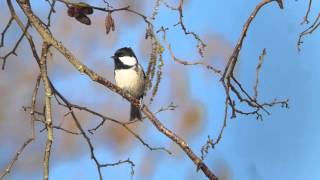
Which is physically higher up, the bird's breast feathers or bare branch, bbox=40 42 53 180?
the bird's breast feathers

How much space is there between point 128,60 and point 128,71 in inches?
3.2

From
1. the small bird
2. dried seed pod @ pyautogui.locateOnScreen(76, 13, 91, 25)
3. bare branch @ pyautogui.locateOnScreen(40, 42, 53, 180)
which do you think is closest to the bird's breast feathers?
the small bird

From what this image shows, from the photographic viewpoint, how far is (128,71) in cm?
337

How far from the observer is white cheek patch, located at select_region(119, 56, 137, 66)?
3404mm

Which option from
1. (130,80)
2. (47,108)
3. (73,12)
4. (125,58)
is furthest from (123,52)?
(47,108)

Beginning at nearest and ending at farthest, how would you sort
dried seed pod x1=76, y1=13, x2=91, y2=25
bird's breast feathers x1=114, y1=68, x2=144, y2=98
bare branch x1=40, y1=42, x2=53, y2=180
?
Answer: bare branch x1=40, y1=42, x2=53, y2=180
dried seed pod x1=76, y1=13, x2=91, y2=25
bird's breast feathers x1=114, y1=68, x2=144, y2=98

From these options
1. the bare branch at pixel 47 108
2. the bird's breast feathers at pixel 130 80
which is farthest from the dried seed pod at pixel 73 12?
the bird's breast feathers at pixel 130 80

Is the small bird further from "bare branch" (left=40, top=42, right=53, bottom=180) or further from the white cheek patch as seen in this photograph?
"bare branch" (left=40, top=42, right=53, bottom=180)

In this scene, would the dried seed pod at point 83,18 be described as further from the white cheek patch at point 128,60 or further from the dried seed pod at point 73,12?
the white cheek patch at point 128,60

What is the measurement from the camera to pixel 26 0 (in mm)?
1957

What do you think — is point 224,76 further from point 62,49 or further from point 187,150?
point 62,49

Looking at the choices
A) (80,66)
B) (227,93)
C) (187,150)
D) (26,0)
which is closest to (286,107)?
(227,93)

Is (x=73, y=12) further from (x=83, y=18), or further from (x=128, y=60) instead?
(x=128, y=60)

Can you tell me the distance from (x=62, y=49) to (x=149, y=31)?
0.26m
